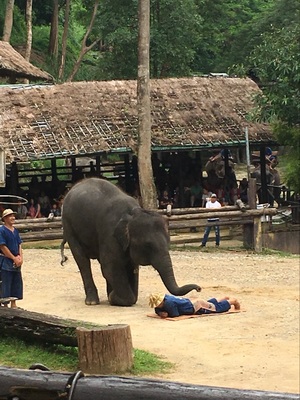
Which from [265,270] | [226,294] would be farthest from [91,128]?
[226,294]

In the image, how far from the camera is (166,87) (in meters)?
27.8

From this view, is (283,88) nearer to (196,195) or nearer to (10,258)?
(196,195)

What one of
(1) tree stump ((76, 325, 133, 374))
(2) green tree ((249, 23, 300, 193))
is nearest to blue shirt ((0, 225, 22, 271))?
(1) tree stump ((76, 325, 133, 374))

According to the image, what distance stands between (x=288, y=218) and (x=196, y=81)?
17.7ft

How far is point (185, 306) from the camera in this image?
13695 mm

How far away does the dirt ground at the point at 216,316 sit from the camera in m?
10.6

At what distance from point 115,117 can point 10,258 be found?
535 inches

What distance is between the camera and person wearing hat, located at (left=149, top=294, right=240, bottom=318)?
1352cm

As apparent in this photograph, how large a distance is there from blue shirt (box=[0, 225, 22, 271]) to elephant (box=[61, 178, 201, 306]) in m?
2.00

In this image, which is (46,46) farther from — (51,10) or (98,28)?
(98,28)

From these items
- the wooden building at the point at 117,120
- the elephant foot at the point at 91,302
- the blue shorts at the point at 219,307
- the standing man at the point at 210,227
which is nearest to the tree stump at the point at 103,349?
the blue shorts at the point at 219,307

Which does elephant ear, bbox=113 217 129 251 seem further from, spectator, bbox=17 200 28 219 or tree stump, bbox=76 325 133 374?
spectator, bbox=17 200 28 219

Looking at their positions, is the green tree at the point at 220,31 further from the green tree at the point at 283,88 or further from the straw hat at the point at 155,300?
the straw hat at the point at 155,300

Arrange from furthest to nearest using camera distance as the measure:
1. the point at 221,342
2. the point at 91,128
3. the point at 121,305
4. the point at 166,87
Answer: the point at 166,87 → the point at 91,128 → the point at 121,305 → the point at 221,342
